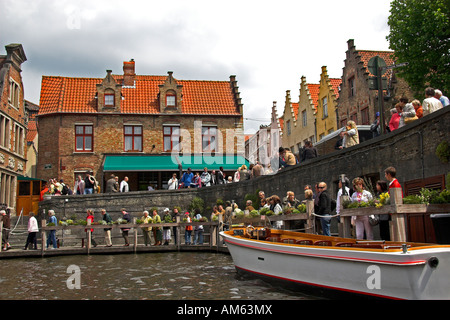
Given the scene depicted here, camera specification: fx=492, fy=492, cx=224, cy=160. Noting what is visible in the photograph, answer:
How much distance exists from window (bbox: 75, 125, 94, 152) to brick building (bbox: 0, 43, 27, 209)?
3.47 m

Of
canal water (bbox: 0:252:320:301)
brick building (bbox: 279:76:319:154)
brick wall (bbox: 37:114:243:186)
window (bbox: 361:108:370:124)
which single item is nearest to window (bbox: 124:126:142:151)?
brick wall (bbox: 37:114:243:186)

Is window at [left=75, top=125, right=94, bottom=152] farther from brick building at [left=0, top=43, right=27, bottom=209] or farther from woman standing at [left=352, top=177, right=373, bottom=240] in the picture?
woman standing at [left=352, top=177, right=373, bottom=240]

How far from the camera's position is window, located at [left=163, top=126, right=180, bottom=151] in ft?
102

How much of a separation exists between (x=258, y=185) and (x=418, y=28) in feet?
31.0

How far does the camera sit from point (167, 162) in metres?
30.1

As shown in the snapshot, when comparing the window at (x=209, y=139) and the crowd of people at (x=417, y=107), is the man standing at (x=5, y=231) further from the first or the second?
the window at (x=209, y=139)

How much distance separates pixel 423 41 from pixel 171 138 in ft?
54.1

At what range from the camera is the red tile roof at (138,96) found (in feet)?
102

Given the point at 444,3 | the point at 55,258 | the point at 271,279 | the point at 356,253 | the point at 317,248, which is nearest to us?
the point at 356,253

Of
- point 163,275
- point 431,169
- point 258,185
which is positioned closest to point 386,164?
point 431,169

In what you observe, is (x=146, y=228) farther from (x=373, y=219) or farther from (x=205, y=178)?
(x=373, y=219)

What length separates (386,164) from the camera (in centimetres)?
1291

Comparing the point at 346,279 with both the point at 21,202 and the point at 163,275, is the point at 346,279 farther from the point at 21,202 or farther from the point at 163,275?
the point at 21,202

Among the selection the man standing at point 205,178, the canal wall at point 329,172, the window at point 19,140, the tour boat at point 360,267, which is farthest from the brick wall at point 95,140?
the tour boat at point 360,267
